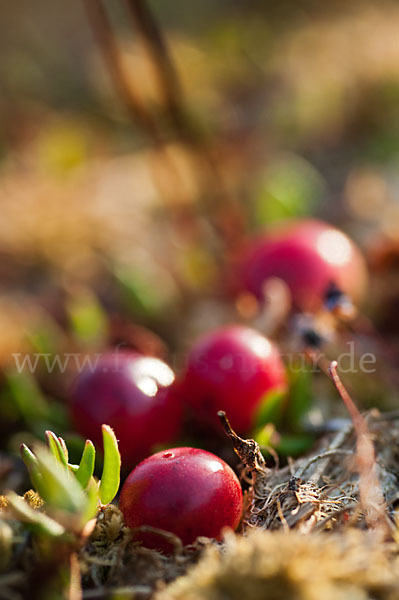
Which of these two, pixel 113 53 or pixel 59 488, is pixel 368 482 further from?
pixel 113 53

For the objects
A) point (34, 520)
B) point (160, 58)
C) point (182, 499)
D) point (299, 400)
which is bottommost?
point (299, 400)

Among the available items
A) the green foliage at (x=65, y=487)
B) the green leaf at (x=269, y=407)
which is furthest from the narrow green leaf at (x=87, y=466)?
the green leaf at (x=269, y=407)

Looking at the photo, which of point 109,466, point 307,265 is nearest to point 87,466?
point 109,466

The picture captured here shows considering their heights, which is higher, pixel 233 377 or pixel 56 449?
pixel 56 449

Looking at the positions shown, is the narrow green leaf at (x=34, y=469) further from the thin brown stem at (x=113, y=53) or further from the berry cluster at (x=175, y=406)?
the thin brown stem at (x=113, y=53)

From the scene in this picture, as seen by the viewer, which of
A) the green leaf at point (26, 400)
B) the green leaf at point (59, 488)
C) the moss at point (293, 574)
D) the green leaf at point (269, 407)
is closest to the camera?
the moss at point (293, 574)

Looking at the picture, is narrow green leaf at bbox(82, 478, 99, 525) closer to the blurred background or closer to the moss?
the moss
